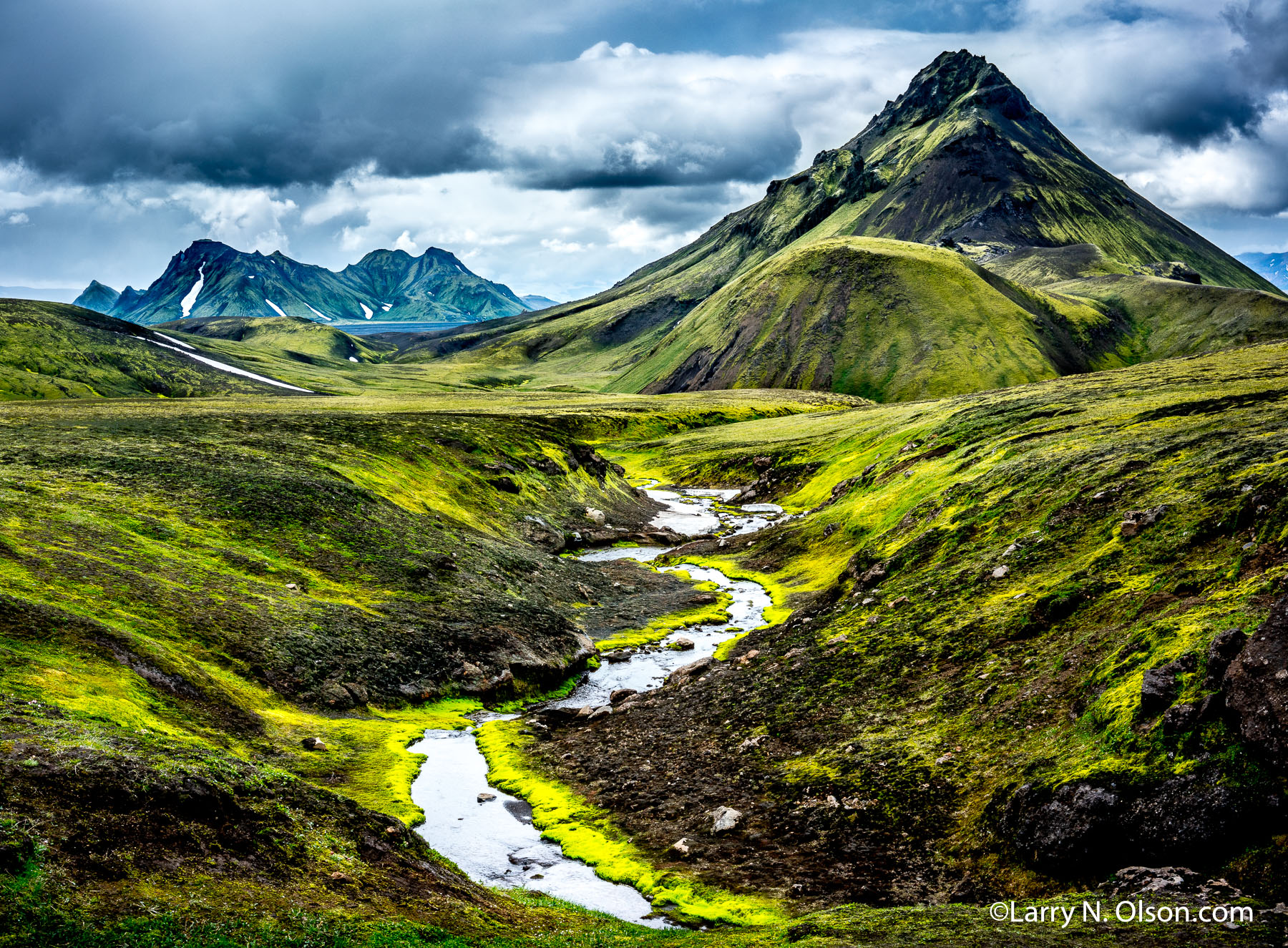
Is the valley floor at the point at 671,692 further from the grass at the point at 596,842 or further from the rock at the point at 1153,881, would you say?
the grass at the point at 596,842

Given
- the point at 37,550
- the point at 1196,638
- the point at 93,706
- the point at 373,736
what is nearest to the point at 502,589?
the point at 373,736

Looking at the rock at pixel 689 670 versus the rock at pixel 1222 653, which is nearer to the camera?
the rock at pixel 1222 653

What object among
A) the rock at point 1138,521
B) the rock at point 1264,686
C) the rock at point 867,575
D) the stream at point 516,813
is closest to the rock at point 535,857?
the stream at point 516,813

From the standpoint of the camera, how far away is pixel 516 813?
1564 inches

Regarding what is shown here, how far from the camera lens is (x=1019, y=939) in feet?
64.3

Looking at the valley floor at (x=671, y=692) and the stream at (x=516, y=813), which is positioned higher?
the valley floor at (x=671, y=692)

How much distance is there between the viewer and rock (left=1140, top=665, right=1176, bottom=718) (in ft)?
91.4

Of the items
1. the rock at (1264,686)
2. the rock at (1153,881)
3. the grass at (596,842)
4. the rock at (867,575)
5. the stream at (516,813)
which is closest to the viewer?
the rock at (1153,881)

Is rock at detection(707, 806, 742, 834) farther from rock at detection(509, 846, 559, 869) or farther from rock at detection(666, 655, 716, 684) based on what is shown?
rock at detection(666, 655, 716, 684)

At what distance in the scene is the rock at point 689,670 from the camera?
57.1 metres

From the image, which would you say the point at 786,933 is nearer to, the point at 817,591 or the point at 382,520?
the point at 817,591

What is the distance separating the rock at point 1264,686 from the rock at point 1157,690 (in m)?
2.44

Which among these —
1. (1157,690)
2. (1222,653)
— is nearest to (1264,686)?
(1222,653)

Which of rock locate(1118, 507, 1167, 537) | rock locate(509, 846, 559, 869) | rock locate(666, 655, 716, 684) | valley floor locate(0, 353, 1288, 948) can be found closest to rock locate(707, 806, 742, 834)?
valley floor locate(0, 353, 1288, 948)
